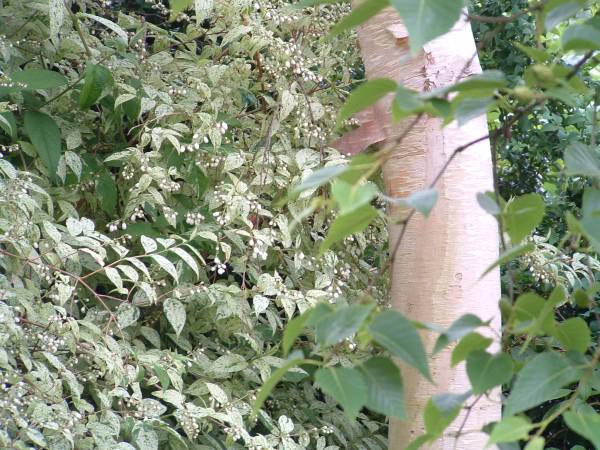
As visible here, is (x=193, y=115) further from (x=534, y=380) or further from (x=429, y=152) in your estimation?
(x=534, y=380)

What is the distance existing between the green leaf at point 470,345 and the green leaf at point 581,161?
0.13m

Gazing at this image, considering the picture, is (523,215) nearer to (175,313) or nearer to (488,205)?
(488,205)

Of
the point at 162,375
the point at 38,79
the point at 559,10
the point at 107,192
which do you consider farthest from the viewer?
the point at 107,192

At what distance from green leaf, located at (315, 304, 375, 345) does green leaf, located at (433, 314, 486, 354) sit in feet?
0.20

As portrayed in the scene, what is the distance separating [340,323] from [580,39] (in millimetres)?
236

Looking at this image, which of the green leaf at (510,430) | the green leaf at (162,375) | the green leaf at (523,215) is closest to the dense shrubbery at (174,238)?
the green leaf at (162,375)

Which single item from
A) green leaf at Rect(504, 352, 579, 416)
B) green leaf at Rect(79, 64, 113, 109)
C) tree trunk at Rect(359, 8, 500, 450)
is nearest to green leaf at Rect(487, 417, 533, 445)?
green leaf at Rect(504, 352, 579, 416)

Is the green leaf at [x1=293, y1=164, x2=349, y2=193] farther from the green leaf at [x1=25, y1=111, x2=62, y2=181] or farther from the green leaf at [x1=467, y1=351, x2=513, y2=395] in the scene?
the green leaf at [x1=25, y1=111, x2=62, y2=181]

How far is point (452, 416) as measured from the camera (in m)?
0.56

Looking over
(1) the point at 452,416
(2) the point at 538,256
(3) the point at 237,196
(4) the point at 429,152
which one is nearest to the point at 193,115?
(3) the point at 237,196

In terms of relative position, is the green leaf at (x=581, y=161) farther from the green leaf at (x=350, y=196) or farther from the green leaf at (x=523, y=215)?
the green leaf at (x=350, y=196)

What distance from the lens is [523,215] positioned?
594 millimetres

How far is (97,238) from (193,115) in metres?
0.43

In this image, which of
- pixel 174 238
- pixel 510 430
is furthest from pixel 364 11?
pixel 174 238
